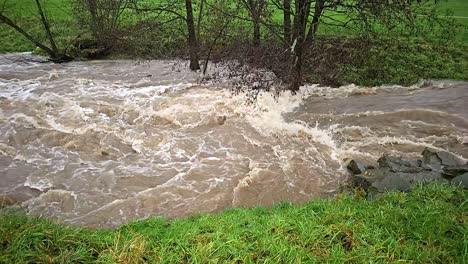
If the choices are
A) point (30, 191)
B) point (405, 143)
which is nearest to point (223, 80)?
point (405, 143)

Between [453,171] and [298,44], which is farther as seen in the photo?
[298,44]

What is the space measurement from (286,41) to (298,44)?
0.43 meters

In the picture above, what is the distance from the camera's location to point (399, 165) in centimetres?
725

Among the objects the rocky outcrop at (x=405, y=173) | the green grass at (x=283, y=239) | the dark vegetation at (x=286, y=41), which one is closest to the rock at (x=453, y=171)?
the rocky outcrop at (x=405, y=173)

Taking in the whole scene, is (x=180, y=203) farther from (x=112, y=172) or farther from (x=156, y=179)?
(x=112, y=172)

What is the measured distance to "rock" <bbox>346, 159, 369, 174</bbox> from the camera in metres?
7.55

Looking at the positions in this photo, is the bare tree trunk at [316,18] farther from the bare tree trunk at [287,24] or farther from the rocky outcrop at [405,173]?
the rocky outcrop at [405,173]

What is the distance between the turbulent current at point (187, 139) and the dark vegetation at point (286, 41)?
45.8 inches

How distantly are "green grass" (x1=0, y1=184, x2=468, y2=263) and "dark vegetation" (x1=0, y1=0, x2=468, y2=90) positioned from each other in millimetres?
6148

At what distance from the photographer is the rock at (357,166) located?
7551 mm

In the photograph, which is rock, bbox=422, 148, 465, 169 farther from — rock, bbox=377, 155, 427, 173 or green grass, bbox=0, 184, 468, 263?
green grass, bbox=0, 184, 468, 263

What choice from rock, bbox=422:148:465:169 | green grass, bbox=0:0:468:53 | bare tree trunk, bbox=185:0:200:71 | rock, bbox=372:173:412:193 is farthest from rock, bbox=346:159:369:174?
green grass, bbox=0:0:468:53

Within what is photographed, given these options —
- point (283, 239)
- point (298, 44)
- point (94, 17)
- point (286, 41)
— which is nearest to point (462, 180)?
point (283, 239)

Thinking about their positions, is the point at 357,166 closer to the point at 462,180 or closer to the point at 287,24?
the point at 462,180
